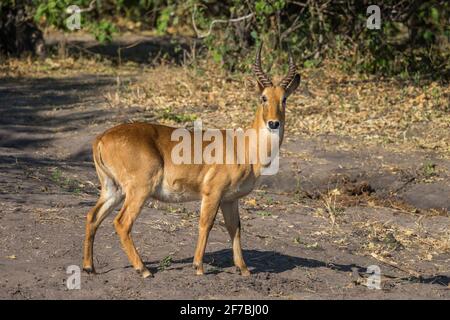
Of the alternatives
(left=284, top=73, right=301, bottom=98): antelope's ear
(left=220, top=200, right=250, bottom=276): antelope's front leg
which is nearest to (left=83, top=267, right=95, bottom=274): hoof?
(left=220, top=200, right=250, bottom=276): antelope's front leg

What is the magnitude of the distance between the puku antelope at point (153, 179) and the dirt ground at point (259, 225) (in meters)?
0.32

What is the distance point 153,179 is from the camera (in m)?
7.13

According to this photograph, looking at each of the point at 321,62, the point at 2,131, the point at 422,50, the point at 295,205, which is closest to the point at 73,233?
the point at 295,205

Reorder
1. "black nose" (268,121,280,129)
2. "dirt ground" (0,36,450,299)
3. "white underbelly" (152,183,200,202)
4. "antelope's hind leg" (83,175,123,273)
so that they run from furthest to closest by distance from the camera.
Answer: "black nose" (268,121,280,129) → "white underbelly" (152,183,200,202) → "antelope's hind leg" (83,175,123,273) → "dirt ground" (0,36,450,299)

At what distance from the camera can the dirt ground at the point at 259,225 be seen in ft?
23.0

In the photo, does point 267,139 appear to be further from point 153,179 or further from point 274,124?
point 153,179

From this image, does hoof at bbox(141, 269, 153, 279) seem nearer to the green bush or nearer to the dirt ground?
the dirt ground

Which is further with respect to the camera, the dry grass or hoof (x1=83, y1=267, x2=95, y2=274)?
the dry grass

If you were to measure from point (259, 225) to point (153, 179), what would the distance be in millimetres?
2098

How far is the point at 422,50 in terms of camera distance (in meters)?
15.7

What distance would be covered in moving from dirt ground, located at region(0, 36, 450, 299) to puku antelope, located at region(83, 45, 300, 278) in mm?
318

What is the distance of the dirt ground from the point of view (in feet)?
23.0

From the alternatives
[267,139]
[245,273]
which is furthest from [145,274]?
[267,139]

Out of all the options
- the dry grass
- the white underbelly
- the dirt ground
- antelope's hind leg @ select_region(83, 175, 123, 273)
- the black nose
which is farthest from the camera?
the dry grass
